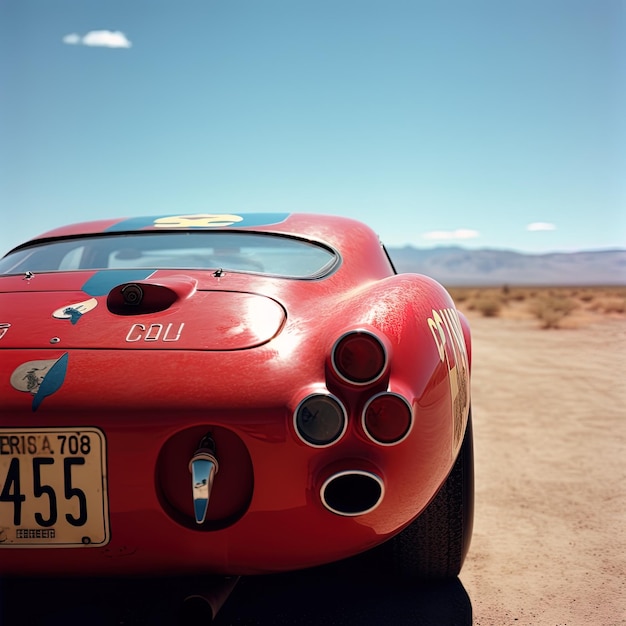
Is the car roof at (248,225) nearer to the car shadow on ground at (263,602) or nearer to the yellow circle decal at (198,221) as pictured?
the yellow circle decal at (198,221)

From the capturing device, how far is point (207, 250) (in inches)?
122

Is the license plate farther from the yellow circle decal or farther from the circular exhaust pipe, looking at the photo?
the yellow circle decal

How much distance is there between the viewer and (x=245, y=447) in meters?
1.69

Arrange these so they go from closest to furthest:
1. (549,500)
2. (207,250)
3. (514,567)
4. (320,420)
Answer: (320,420) < (514,567) < (207,250) < (549,500)

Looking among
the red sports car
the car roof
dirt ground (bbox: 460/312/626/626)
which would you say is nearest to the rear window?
the car roof

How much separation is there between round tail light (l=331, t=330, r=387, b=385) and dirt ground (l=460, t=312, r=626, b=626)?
1128mm

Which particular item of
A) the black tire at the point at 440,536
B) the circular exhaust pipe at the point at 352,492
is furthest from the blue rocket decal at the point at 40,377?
the black tire at the point at 440,536

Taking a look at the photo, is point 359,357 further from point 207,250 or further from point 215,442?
point 207,250

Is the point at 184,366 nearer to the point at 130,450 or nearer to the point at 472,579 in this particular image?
the point at 130,450

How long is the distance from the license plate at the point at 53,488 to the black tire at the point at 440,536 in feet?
3.51

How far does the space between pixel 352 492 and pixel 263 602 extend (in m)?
0.85

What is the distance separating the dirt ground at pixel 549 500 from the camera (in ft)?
7.97

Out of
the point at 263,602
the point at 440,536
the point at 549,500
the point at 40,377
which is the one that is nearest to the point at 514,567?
the point at 440,536

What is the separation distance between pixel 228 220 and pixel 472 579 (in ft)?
6.24
